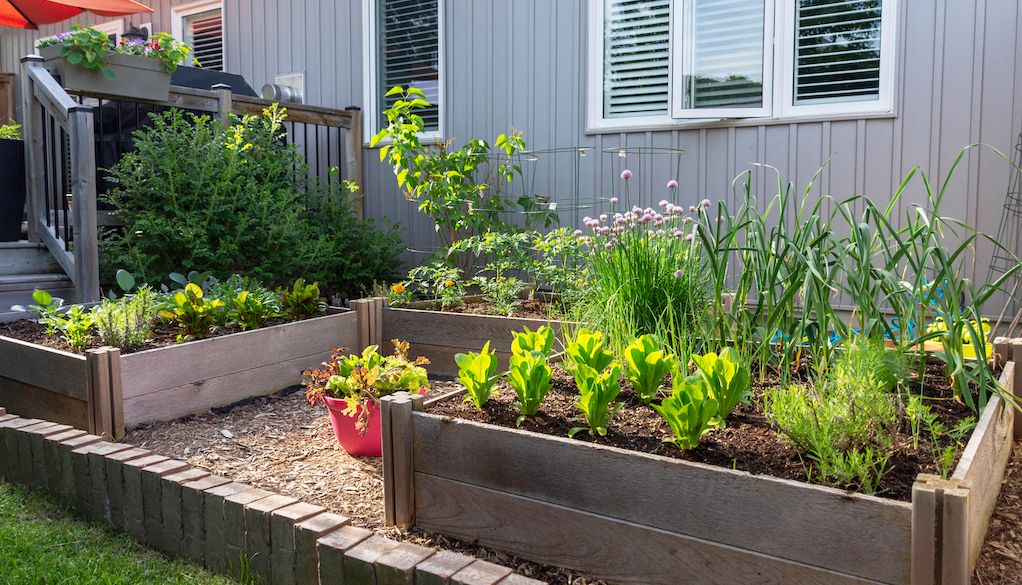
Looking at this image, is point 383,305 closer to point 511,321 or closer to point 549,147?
point 511,321

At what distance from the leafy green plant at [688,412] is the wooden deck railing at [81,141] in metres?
3.54

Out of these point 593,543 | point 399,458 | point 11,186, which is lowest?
point 593,543

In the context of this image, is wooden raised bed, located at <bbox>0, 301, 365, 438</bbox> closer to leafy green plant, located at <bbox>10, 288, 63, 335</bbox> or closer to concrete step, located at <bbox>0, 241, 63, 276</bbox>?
leafy green plant, located at <bbox>10, 288, 63, 335</bbox>

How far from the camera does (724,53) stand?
4.98 meters

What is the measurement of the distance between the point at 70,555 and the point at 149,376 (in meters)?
1.27

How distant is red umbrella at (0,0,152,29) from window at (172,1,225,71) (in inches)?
85.5

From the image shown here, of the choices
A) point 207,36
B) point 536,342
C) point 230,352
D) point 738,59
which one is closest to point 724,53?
point 738,59

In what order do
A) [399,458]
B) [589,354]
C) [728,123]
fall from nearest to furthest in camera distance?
1. [399,458]
2. [589,354]
3. [728,123]

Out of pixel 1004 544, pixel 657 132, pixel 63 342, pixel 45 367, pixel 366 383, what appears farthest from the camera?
pixel 657 132

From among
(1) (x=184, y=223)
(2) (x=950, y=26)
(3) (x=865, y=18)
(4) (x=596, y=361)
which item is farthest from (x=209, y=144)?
Answer: (2) (x=950, y=26)

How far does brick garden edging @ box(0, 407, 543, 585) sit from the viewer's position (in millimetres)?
1561

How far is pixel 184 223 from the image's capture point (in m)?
4.66

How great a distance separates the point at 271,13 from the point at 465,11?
2274 millimetres

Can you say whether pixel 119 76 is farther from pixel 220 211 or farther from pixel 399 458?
pixel 399 458
